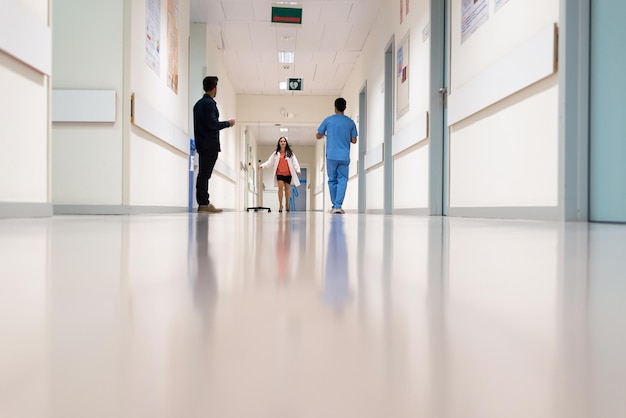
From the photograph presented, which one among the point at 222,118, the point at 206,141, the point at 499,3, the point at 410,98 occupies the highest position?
A: the point at 222,118

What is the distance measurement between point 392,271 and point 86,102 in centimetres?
402

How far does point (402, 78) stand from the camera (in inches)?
237

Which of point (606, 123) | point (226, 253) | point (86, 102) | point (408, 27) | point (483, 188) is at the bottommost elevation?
point (226, 253)

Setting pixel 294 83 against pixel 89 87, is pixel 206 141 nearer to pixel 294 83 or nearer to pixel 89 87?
pixel 89 87

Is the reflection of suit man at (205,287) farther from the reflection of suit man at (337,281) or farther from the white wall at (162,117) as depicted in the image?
the white wall at (162,117)

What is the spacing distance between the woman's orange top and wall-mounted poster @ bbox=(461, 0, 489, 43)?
5918mm

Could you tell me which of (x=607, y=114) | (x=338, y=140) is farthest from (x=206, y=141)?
(x=607, y=114)

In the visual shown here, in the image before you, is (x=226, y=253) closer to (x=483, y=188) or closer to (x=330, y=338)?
(x=330, y=338)

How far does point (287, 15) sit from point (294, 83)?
387cm

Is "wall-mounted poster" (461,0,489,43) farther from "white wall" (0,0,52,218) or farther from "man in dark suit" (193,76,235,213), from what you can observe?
"white wall" (0,0,52,218)

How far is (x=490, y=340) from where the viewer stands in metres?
0.23

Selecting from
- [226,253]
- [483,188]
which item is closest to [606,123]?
[483,188]

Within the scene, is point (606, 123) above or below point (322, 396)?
above

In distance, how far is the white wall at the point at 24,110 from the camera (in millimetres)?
2424
